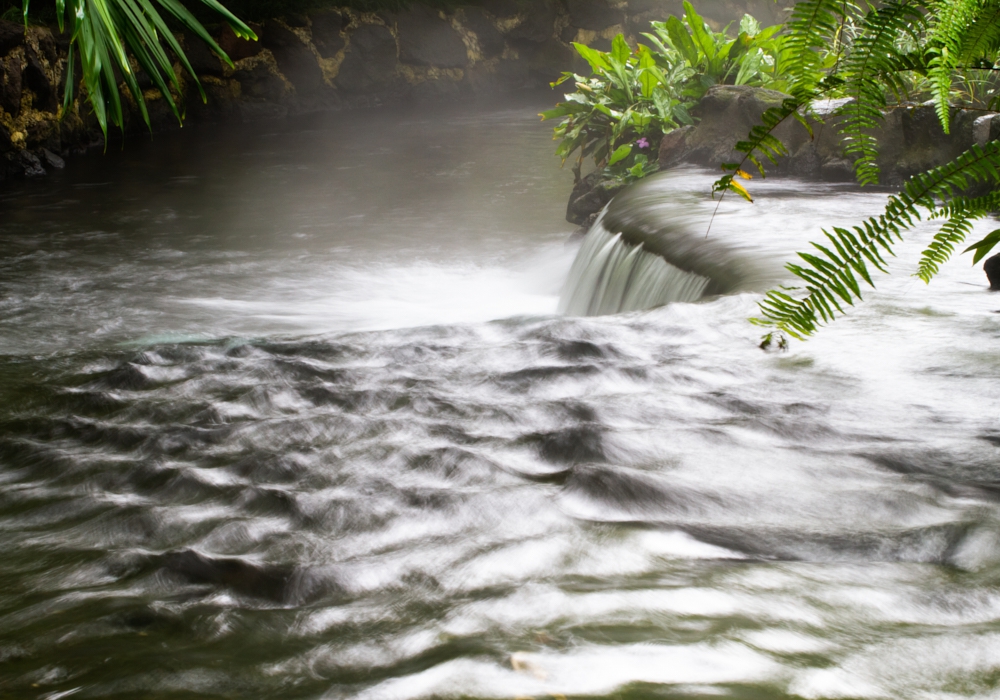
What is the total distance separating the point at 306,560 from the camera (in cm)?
172

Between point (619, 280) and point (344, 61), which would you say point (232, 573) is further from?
point (344, 61)

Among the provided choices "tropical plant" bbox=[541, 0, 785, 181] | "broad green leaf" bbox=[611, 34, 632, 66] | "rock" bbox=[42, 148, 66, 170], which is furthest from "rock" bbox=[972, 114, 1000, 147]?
"rock" bbox=[42, 148, 66, 170]

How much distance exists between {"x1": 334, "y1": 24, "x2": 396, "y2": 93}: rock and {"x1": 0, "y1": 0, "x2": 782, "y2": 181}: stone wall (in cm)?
2

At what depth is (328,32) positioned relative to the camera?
17.5 meters

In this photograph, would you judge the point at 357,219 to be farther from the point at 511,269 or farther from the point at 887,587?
the point at 887,587

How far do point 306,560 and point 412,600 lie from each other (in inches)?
12.7

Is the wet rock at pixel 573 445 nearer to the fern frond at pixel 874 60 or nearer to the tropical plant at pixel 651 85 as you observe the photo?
the fern frond at pixel 874 60

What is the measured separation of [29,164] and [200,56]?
5.14 m

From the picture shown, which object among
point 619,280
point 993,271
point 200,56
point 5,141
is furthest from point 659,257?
point 200,56

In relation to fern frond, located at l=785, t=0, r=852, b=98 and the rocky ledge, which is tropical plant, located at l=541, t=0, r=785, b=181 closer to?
the rocky ledge

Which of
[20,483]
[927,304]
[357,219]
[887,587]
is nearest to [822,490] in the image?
[887,587]

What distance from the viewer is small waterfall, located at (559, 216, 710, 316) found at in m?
4.40

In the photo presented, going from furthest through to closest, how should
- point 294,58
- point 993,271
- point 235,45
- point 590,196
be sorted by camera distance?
point 294,58 → point 235,45 → point 590,196 → point 993,271

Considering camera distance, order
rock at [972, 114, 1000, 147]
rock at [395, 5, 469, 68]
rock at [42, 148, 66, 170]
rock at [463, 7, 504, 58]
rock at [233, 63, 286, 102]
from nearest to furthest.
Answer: rock at [972, 114, 1000, 147] < rock at [42, 148, 66, 170] < rock at [233, 63, 286, 102] < rock at [395, 5, 469, 68] < rock at [463, 7, 504, 58]
